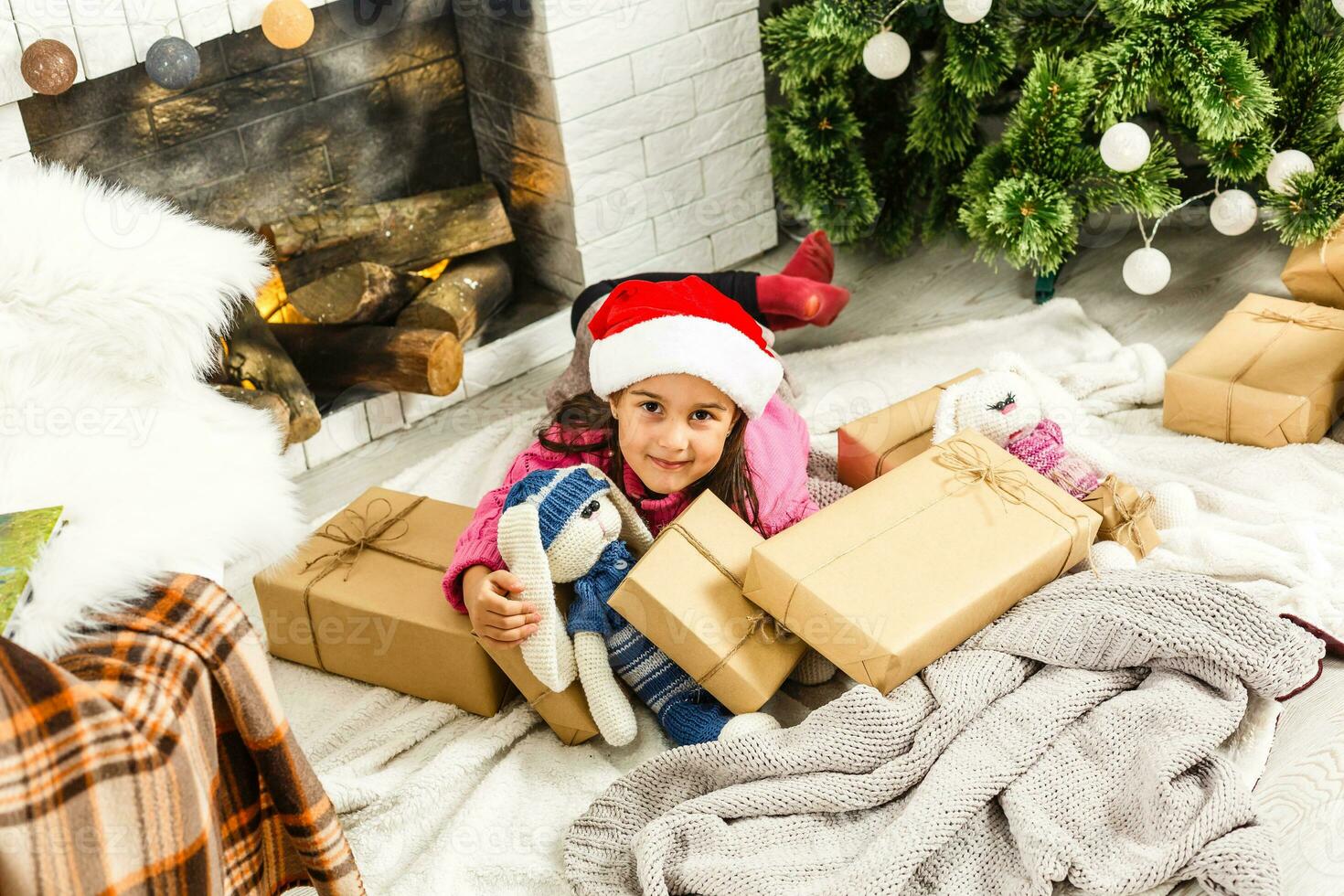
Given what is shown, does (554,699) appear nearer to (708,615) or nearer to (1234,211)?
(708,615)

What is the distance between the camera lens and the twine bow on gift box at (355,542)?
5.42ft

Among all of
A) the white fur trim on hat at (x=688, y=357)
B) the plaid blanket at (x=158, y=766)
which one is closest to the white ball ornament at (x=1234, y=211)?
the white fur trim on hat at (x=688, y=357)

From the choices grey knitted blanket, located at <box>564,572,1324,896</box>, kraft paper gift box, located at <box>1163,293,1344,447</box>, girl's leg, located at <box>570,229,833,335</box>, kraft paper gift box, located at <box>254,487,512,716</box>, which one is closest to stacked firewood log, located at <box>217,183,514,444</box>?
girl's leg, located at <box>570,229,833,335</box>

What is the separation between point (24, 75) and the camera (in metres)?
1.66

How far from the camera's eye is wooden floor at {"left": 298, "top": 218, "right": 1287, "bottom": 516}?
7.37 feet

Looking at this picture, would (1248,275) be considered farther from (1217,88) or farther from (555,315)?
(555,315)

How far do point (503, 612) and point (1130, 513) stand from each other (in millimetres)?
891

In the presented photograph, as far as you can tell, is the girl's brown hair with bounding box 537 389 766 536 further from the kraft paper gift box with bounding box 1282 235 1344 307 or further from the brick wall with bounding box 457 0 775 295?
the kraft paper gift box with bounding box 1282 235 1344 307

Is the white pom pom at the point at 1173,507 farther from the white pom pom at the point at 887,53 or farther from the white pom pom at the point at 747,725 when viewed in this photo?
the white pom pom at the point at 887,53

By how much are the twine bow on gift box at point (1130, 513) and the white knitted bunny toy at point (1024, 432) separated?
30mm

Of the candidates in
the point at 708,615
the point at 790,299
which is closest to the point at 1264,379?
the point at 790,299

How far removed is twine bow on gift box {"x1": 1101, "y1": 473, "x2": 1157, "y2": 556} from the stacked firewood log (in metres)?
1.14

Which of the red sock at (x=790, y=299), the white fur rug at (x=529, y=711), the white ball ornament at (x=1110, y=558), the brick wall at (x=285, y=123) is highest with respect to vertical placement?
the brick wall at (x=285, y=123)

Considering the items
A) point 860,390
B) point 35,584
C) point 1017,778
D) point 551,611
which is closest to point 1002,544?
point 1017,778
